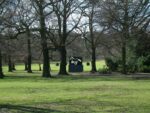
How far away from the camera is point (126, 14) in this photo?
4706 centimetres

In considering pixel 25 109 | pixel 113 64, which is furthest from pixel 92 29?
pixel 25 109

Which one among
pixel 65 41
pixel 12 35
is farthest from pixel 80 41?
pixel 12 35

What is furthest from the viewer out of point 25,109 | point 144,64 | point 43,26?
point 144,64

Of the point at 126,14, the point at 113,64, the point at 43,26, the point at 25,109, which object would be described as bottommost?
the point at 25,109

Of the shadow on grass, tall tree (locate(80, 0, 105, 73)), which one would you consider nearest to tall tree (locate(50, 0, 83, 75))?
tall tree (locate(80, 0, 105, 73))

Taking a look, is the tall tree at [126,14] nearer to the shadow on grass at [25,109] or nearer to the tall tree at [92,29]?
the tall tree at [92,29]

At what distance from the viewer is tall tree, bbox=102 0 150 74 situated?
1769 inches

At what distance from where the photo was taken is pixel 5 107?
17531mm

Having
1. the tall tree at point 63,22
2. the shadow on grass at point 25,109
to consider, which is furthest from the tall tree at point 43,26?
the shadow on grass at point 25,109

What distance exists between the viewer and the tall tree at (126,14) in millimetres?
44938

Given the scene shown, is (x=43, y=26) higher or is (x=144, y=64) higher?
(x=43, y=26)

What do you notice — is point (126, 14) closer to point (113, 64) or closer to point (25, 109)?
point (113, 64)

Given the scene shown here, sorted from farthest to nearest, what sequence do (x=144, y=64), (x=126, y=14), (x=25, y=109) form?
(x=144, y=64) < (x=126, y=14) < (x=25, y=109)

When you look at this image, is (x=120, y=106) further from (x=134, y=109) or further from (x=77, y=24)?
(x=77, y=24)
